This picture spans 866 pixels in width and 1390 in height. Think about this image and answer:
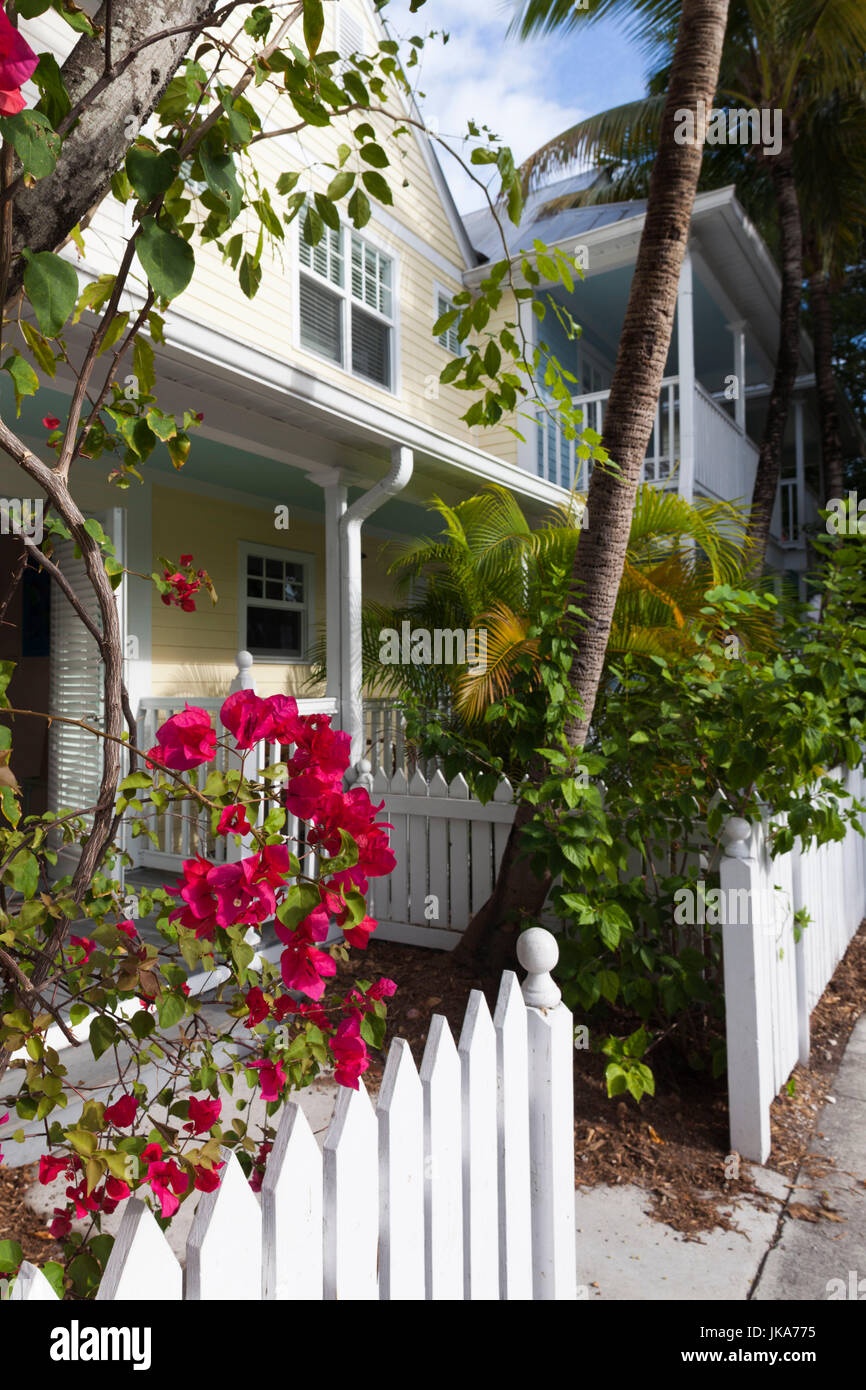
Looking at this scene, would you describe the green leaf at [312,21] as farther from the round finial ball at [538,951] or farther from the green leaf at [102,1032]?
Result: the round finial ball at [538,951]

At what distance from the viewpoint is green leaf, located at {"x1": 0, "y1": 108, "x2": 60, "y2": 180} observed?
0.81 meters

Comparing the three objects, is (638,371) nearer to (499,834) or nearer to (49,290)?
(499,834)

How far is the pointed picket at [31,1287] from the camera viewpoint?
2.67 ft

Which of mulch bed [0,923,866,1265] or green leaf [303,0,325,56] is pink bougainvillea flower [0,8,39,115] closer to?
green leaf [303,0,325,56]

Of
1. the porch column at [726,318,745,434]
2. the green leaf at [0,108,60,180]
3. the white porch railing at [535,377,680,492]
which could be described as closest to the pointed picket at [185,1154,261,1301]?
the green leaf at [0,108,60,180]

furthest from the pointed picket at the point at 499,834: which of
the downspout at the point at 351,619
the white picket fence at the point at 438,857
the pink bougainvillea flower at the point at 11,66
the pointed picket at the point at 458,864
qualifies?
the pink bougainvillea flower at the point at 11,66

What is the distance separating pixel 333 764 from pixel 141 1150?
0.54m

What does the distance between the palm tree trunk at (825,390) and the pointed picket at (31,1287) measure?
1213 cm

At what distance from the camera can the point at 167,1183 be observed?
3.39 ft

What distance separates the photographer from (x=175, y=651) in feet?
21.3

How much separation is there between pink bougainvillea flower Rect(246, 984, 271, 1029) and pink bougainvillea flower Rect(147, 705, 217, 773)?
14.3 inches

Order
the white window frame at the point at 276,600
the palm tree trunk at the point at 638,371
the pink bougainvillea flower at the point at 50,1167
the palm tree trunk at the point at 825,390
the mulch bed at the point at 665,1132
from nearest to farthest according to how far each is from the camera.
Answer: the pink bougainvillea flower at the point at 50,1167 → the mulch bed at the point at 665,1132 → the palm tree trunk at the point at 638,371 → the white window frame at the point at 276,600 → the palm tree trunk at the point at 825,390

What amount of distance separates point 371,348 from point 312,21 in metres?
7.65

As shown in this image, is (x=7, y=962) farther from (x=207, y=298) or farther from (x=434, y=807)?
(x=207, y=298)
